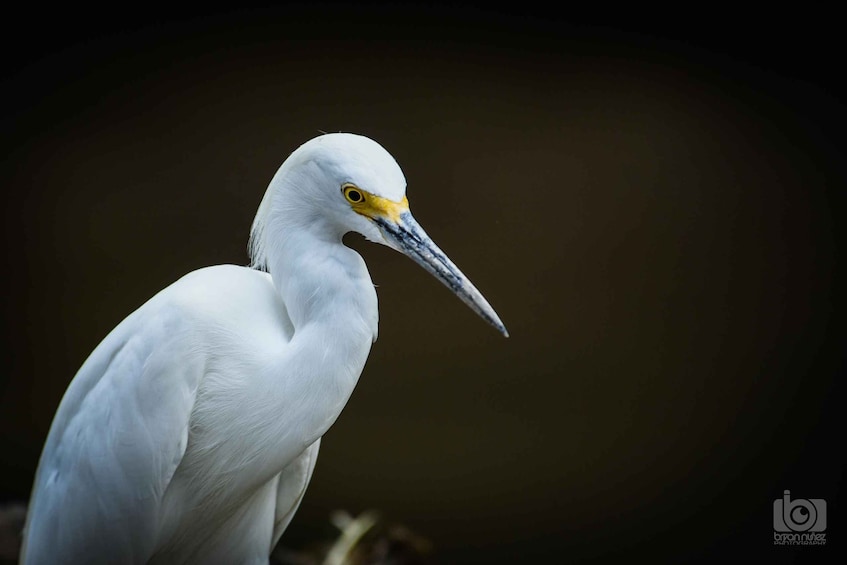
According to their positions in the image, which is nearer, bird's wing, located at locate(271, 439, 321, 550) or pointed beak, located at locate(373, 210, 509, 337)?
pointed beak, located at locate(373, 210, 509, 337)

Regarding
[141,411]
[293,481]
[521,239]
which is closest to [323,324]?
[141,411]

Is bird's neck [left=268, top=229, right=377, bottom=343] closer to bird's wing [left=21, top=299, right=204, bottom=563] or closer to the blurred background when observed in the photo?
bird's wing [left=21, top=299, right=204, bottom=563]

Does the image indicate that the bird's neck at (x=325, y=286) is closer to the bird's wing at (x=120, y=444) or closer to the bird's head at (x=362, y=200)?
the bird's head at (x=362, y=200)

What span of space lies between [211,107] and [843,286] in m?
2.13

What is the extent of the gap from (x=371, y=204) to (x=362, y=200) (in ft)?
0.06

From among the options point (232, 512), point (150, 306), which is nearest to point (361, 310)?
point (150, 306)

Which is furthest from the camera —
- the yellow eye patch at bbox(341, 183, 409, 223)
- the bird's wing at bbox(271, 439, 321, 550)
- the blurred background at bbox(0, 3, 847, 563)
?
the blurred background at bbox(0, 3, 847, 563)

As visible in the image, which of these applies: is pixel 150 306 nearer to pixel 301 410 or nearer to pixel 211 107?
pixel 301 410

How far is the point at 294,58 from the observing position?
263 centimetres

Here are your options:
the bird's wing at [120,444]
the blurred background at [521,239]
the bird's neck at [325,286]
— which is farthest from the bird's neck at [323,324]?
the blurred background at [521,239]

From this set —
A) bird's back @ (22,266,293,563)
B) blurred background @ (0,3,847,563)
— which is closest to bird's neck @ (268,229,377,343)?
bird's back @ (22,266,293,563)

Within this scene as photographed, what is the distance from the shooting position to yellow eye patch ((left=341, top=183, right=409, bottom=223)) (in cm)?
131

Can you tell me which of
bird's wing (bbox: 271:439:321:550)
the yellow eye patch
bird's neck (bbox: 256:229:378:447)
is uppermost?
the yellow eye patch

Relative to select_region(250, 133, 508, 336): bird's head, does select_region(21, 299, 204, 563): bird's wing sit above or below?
below
